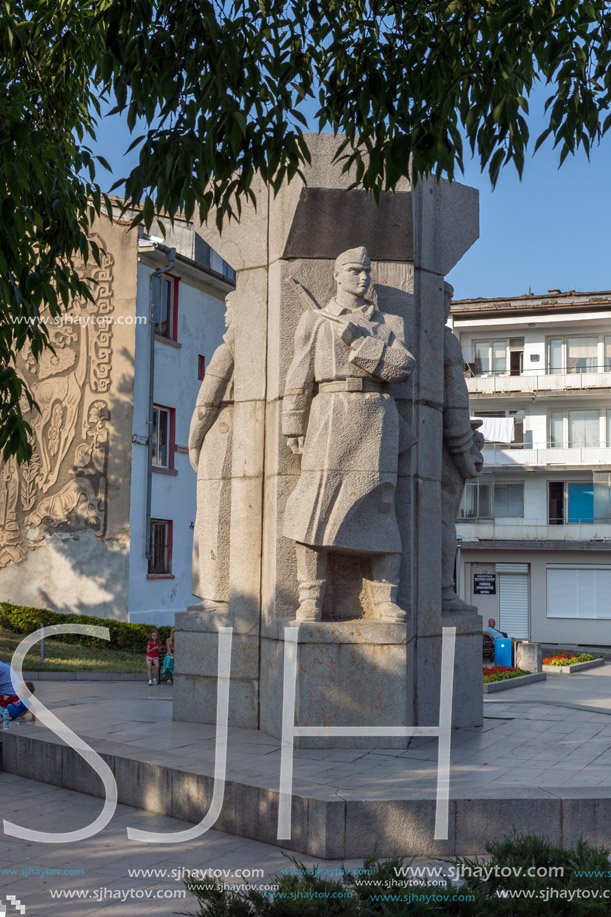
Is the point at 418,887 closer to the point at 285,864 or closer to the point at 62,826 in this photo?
the point at 285,864

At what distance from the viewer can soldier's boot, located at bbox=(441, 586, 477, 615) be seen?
10.4m

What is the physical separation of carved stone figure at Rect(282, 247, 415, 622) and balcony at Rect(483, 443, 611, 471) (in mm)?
32175

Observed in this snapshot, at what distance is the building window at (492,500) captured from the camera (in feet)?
137

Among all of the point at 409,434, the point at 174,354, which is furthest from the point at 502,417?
the point at 409,434

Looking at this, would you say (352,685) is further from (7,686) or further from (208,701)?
(7,686)

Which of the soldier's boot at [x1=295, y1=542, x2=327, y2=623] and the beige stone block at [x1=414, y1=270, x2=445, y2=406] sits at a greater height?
the beige stone block at [x1=414, y1=270, x2=445, y2=406]

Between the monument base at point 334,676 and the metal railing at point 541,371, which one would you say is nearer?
the monument base at point 334,676

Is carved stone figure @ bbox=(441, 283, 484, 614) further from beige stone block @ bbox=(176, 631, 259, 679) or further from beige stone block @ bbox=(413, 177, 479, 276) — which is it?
beige stone block @ bbox=(176, 631, 259, 679)

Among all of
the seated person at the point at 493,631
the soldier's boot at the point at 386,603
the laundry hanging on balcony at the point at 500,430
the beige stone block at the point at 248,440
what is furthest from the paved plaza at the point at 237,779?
the laundry hanging on balcony at the point at 500,430

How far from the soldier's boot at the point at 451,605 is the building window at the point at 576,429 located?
31.8m

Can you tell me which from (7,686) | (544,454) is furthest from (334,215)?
(544,454)

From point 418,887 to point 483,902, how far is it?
280mm

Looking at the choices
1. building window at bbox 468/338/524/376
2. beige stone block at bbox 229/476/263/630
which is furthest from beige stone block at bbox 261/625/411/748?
building window at bbox 468/338/524/376

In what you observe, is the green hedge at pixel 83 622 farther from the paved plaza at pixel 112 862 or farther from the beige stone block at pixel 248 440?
the paved plaza at pixel 112 862
